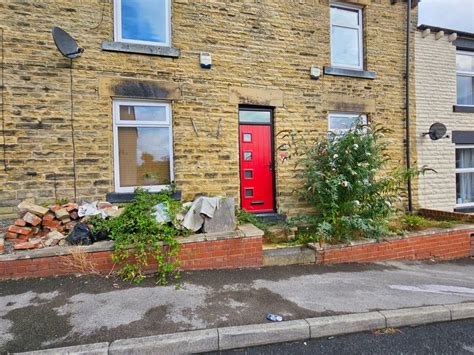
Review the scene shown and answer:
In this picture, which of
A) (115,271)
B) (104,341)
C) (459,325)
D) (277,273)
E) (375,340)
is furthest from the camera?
(277,273)

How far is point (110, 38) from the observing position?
488 centimetres

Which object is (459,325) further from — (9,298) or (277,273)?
(9,298)

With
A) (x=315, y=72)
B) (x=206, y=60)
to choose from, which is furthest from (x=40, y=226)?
(x=315, y=72)

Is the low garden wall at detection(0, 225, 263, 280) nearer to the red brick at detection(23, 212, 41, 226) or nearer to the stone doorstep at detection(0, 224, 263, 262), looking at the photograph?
the stone doorstep at detection(0, 224, 263, 262)

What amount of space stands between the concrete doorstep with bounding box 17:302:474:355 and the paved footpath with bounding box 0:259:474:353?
11 centimetres

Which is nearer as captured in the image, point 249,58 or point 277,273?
point 277,273

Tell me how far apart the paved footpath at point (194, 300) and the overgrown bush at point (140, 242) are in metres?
0.23

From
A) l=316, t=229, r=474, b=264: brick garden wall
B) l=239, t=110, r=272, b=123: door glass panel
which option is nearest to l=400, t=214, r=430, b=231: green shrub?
l=316, t=229, r=474, b=264: brick garden wall

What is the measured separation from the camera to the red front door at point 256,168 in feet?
18.8

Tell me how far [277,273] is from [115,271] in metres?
2.37

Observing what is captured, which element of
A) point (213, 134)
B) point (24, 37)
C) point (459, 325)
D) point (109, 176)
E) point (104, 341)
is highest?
point (24, 37)

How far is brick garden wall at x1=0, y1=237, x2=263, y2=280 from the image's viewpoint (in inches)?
143

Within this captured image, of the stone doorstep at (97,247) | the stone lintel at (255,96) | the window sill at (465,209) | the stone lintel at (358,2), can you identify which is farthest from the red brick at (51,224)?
the window sill at (465,209)

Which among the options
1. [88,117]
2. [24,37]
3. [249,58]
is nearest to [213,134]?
[249,58]
